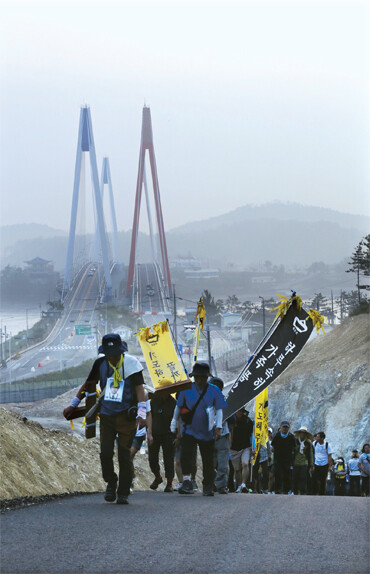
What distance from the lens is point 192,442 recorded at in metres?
9.63

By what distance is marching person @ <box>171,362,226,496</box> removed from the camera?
9359 millimetres

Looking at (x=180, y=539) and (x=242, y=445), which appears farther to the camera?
(x=242, y=445)

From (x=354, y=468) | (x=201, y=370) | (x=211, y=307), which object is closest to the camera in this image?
(x=201, y=370)

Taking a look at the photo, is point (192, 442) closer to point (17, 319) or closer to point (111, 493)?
point (111, 493)

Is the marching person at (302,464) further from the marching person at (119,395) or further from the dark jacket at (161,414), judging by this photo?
the marching person at (119,395)

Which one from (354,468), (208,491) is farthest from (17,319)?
(208,491)

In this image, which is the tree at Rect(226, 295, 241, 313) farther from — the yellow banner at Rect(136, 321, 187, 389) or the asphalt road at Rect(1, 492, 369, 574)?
the asphalt road at Rect(1, 492, 369, 574)

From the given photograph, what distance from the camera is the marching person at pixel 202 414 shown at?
9.36 m

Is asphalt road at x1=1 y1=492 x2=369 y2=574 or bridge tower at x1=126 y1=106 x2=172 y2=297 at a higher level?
bridge tower at x1=126 y1=106 x2=172 y2=297

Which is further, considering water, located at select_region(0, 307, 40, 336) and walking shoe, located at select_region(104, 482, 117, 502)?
water, located at select_region(0, 307, 40, 336)

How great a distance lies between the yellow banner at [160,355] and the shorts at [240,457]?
56.3 inches

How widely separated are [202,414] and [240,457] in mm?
3122

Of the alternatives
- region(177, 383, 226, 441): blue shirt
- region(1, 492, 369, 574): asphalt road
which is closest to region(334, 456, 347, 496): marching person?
region(177, 383, 226, 441): blue shirt

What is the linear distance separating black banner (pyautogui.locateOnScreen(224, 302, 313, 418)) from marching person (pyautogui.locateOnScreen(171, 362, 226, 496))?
222 cm
